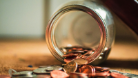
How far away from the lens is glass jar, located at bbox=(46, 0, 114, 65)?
70 cm

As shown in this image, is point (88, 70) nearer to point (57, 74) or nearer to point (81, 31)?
point (57, 74)

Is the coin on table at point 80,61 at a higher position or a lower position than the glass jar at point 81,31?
lower

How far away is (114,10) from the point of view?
0.88 meters

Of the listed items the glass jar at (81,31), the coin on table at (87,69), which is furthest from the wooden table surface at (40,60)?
the coin on table at (87,69)

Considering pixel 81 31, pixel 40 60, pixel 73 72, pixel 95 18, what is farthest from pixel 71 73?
pixel 81 31

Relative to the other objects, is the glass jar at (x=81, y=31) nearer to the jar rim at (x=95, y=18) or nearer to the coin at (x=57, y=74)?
the jar rim at (x=95, y=18)

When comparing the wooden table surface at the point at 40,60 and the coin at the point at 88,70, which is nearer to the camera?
the coin at the point at 88,70

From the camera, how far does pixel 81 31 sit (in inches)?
52.5

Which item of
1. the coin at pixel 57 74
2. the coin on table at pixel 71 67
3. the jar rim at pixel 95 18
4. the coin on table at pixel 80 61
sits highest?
the jar rim at pixel 95 18

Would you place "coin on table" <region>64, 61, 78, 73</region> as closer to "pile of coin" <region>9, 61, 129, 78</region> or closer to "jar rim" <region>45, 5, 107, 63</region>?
"pile of coin" <region>9, 61, 129, 78</region>

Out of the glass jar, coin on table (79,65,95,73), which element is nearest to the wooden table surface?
the glass jar

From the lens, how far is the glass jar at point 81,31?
70 cm

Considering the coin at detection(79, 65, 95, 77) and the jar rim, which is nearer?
the coin at detection(79, 65, 95, 77)

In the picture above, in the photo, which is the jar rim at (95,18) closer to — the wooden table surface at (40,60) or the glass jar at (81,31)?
the glass jar at (81,31)
